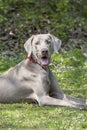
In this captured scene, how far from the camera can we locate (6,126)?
8.02m

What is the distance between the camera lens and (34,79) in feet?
33.6

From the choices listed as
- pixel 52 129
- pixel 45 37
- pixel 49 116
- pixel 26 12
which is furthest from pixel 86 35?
pixel 52 129

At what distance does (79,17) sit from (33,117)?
391 inches

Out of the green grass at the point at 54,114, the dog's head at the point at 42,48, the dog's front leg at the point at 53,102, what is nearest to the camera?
the green grass at the point at 54,114

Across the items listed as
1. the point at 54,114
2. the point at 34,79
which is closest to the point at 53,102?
the point at 34,79

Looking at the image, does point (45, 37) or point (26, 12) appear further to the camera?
point (26, 12)

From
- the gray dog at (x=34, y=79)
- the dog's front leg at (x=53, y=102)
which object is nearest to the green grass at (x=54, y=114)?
the dog's front leg at (x=53, y=102)

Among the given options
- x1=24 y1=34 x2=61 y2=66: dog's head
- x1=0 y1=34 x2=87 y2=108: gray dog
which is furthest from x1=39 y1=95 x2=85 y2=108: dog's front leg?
x1=24 y1=34 x2=61 y2=66: dog's head

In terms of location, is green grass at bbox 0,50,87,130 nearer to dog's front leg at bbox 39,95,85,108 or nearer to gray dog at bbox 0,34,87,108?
dog's front leg at bbox 39,95,85,108

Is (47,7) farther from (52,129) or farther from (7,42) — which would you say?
(52,129)

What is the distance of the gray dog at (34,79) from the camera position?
10047mm

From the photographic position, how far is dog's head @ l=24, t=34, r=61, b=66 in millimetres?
9984

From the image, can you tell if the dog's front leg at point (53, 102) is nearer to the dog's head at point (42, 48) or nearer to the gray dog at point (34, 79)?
the gray dog at point (34, 79)

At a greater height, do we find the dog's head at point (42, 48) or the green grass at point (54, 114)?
the dog's head at point (42, 48)
